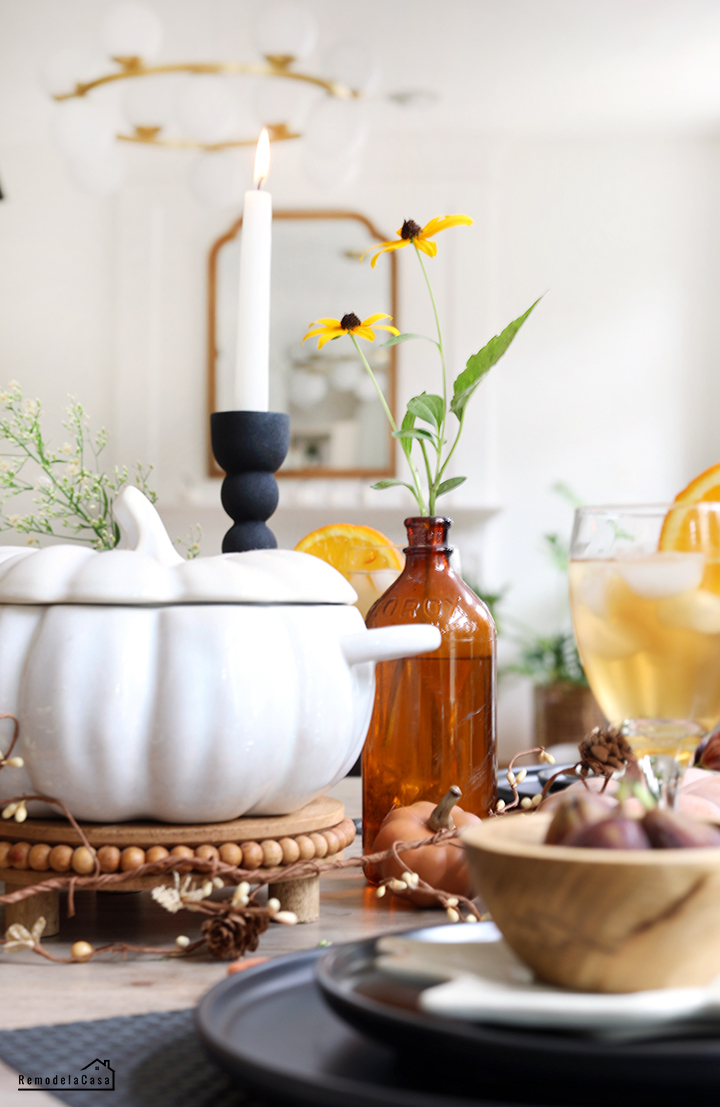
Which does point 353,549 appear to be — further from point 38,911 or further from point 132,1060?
point 132,1060

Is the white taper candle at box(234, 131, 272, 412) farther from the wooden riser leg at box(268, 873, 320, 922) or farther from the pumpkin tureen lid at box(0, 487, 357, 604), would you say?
the wooden riser leg at box(268, 873, 320, 922)

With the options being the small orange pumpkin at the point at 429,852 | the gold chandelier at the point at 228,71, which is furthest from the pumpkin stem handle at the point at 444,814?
the gold chandelier at the point at 228,71

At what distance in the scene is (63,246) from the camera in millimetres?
5246

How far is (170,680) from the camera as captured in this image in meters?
0.54

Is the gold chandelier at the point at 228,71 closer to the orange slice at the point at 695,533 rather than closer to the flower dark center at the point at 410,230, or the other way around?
the flower dark center at the point at 410,230

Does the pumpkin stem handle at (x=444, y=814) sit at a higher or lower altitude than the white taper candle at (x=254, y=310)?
lower

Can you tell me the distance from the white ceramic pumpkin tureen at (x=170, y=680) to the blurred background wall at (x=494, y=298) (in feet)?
14.1

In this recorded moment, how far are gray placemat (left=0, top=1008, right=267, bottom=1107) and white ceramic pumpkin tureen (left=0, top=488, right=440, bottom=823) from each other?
14 centimetres

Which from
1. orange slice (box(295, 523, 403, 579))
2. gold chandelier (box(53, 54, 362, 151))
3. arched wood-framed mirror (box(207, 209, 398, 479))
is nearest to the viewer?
orange slice (box(295, 523, 403, 579))

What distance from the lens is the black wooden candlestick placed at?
759 millimetres

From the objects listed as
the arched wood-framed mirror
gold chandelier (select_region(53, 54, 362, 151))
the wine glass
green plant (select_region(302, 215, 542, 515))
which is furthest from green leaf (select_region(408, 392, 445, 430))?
the arched wood-framed mirror

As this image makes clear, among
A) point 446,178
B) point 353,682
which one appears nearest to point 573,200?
point 446,178

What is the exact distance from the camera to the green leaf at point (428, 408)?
710 millimetres

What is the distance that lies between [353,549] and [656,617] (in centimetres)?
45
